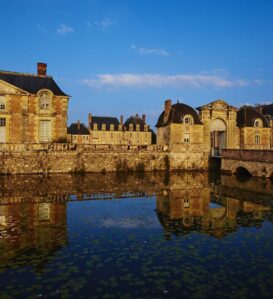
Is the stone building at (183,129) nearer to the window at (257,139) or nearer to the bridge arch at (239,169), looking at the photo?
the bridge arch at (239,169)

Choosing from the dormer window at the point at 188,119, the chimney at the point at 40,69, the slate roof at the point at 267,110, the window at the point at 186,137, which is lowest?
the window at the point at 186,137

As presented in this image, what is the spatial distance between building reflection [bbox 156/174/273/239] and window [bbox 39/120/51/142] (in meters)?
13.2

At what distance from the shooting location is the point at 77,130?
5397cm

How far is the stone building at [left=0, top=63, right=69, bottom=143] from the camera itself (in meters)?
24.0

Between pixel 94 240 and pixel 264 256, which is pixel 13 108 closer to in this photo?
pixel 94 240

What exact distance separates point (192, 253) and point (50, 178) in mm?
15635

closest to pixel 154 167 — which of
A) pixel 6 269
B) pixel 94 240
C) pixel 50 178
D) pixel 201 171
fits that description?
pixel 201 171

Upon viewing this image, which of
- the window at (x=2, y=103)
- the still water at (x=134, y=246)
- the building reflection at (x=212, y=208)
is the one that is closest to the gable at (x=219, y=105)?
the building reflection at (x=212, y=208)

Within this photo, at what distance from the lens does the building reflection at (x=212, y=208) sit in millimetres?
9602

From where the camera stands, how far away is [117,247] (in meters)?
7.62

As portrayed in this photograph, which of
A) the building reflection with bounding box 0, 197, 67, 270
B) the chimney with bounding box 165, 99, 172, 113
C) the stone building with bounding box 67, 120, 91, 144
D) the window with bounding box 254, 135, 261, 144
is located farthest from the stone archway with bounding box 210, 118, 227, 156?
the stone building with bounding box 67, 120, 91, 144

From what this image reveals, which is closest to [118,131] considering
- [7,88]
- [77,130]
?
[77,130]

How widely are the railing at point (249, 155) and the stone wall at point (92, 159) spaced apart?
2.87m

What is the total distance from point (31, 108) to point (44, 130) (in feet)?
7.40
